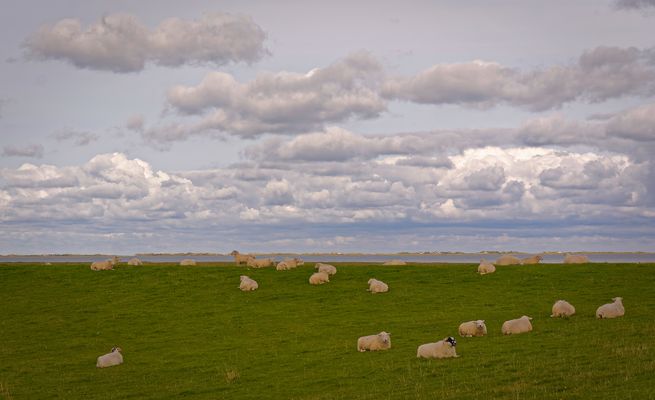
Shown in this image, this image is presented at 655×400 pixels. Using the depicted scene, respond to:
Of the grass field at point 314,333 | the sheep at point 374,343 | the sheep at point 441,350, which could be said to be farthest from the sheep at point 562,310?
the sheep at point 441,350

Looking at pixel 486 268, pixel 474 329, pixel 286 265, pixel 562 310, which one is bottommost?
pixel 474 329

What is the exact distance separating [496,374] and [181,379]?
38.4 ft

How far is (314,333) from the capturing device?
33812 mm

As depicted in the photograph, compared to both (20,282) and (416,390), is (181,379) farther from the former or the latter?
(20,282)

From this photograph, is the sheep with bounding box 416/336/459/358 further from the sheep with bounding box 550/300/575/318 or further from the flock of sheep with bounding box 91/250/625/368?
the sheep with bounding box 550/300/575/318

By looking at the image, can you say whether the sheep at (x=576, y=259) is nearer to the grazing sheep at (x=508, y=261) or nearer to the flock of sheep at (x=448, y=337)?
the grazing sheep at (x=508, y=261)

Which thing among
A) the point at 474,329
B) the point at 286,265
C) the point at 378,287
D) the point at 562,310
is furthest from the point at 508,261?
the point at 474,329

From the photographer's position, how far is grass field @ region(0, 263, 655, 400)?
21078 mm

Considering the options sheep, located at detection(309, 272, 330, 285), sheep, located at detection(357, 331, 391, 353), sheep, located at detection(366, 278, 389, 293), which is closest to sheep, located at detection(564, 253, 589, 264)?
sheep, located at detection(366, 278, 389, 293)

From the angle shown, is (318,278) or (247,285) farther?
(318,278)

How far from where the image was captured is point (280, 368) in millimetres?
26359

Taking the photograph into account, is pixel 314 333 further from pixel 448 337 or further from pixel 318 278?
pixel 318 278

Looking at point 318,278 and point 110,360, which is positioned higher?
point 318,278

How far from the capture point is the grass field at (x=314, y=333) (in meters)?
21.1
